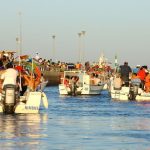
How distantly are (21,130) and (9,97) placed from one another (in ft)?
24.3

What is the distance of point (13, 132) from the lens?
892 inches

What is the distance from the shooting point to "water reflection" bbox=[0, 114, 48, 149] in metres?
19.6

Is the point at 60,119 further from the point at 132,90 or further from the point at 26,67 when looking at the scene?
the point at 132,90

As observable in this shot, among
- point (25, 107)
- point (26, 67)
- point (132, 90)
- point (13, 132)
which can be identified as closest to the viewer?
point (13, 132)

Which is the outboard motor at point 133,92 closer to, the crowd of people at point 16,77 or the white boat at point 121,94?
the white boat at point 121,94

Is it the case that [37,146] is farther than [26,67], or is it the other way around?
[26,67]

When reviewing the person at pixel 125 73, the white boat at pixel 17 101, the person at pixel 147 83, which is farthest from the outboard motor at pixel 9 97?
the person at pixel 125 73

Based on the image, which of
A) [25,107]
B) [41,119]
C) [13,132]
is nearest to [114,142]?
[13,132]

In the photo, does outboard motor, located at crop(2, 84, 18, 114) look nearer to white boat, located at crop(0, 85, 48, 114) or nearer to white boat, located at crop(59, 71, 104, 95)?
white boat, located at crop(0, 85, 48, 114)

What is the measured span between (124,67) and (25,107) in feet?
67.2

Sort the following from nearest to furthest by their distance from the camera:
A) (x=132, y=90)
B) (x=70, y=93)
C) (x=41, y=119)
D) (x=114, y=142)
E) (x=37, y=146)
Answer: (x=37, y=146)
(x=114, y=142)
(x=41, y=119)
(x=132, y=90)
(x=70, y=93)

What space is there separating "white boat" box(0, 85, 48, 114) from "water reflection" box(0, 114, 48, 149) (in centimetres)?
67

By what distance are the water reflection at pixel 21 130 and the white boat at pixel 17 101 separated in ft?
2.18

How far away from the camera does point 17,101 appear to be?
102 ft
